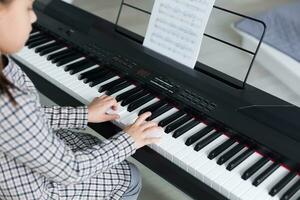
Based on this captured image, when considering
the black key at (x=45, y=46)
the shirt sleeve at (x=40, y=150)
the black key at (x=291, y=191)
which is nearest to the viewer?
the shirt sleeve at (x=40, y=150)

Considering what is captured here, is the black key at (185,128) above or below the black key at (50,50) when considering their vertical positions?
above

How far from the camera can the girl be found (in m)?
0.96

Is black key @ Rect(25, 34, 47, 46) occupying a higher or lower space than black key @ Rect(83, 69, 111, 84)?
lower

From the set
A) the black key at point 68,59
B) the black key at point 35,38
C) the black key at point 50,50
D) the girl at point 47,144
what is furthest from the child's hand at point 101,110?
the black key at point 35,38

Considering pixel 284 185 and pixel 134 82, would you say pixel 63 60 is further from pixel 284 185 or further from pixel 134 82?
pixel 284 185

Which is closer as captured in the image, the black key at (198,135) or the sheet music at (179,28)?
the black key at (198,135)

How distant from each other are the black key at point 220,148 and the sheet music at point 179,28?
0.97 feet

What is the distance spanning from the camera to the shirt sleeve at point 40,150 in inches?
37.8

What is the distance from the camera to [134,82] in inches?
59.0

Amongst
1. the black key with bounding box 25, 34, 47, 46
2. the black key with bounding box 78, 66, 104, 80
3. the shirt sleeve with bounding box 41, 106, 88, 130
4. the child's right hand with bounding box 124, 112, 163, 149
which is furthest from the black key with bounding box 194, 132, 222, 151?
the black key with bounding box 25, 34, 47, 46

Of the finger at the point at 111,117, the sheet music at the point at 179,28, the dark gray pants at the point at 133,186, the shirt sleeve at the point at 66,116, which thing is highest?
the sheet music at the point at 179,28

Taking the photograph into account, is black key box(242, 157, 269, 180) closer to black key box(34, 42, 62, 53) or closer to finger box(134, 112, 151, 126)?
finger box(134, 112, 151, 126)

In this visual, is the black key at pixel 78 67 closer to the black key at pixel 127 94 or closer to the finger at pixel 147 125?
the black key at pixel 127 94

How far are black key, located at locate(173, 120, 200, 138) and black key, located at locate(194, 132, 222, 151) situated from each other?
0.22 ft
